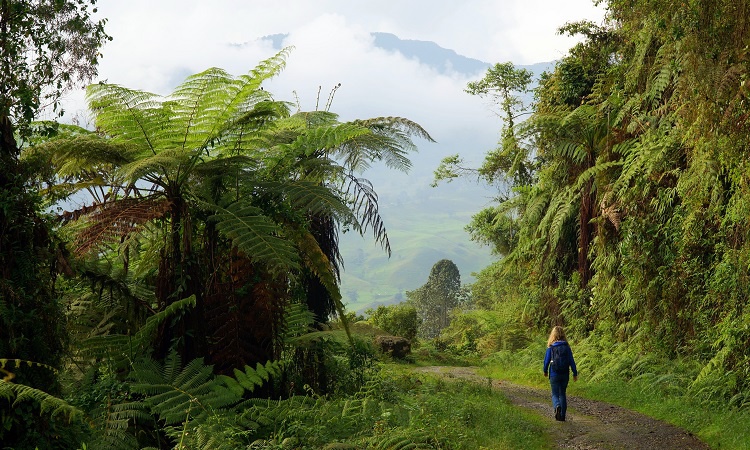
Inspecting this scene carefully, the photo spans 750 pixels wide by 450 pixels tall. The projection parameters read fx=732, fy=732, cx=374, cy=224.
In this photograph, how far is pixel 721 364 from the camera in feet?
33.2

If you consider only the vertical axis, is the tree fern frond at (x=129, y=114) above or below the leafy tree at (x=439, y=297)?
above

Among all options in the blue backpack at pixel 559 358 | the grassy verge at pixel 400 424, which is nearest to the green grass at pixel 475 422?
the grassy verge at pixel 400 424

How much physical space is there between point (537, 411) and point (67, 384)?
6777 millimetres

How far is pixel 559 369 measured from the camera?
993 centimetres

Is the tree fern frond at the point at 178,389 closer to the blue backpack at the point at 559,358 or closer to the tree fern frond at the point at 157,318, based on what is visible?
the tree fern frond at the point at 157,318

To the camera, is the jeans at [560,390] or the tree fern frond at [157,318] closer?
the tree fern frond at [157,318]

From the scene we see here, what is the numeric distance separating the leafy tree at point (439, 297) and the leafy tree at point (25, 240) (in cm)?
5734

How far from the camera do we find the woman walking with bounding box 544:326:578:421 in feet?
32.3

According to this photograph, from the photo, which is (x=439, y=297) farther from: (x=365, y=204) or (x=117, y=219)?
(x=117, y=219)

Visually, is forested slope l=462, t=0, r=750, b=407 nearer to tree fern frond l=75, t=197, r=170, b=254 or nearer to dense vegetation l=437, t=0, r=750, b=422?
dense vegetation l=437, t=0, r=750, b=422

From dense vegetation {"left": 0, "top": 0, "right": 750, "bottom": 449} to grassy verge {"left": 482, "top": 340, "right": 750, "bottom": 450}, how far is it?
0.08 m

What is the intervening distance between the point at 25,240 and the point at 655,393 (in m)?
9.31

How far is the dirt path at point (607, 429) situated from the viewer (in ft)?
27.2

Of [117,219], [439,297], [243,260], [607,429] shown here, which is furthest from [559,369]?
[439,297]
